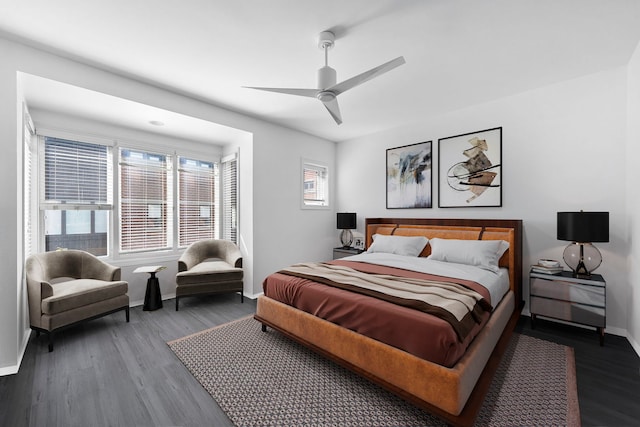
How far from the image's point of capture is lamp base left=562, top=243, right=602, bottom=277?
9.59 ft

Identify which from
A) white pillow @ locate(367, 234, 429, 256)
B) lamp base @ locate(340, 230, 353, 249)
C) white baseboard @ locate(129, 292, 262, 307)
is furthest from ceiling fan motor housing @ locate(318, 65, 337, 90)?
lamp base @ locate(340, 230, 353, 249)

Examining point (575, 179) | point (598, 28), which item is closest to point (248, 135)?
point (598, 28)

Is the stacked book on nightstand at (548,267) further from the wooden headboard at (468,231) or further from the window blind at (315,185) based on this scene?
the window blind at (315,185)

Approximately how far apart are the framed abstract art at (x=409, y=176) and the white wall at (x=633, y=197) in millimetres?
2160

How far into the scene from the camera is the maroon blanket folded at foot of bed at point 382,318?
175cm

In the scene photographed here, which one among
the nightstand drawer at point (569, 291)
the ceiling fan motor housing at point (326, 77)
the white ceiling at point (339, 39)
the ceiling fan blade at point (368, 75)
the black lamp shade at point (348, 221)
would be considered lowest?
the nightstand drawer at point (569, 291)

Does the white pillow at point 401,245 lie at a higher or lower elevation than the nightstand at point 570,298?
higher

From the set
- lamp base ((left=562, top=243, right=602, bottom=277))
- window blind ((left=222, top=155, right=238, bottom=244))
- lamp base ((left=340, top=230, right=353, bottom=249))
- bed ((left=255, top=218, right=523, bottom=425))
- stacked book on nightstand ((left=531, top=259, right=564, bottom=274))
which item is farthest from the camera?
lamp base ((left=340, top=230, right=353, bottom=249))

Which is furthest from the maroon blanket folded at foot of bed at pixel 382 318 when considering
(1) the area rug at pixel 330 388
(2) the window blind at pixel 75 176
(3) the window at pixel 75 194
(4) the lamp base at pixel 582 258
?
(2) the window blind at pixel 75 176

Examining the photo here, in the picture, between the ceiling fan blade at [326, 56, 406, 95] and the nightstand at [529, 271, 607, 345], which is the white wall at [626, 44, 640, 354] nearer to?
the nightstand at [529, 271, 607, 345]

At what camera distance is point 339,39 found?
245 cm

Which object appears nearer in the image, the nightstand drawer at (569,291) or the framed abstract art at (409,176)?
the nightstand drawer at (569,291)

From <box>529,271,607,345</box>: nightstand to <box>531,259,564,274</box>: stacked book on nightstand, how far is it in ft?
0.12

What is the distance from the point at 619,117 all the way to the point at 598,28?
1.22 m
